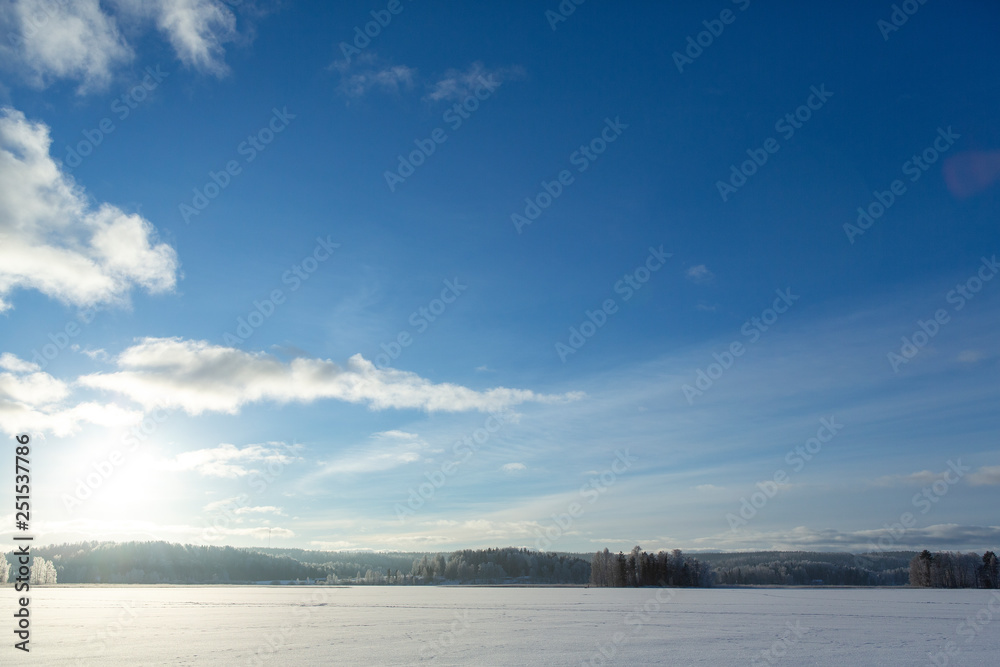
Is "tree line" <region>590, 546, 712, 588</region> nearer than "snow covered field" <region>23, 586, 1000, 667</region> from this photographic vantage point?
No

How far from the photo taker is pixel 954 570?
128250 mm

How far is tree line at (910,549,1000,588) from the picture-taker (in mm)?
124188

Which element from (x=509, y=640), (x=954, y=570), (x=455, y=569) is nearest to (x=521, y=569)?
(x=455, y=569)

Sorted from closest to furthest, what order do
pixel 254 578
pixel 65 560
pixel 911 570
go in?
1. pixel 911 570
2. pixel 65 560
3. pixel 254 578

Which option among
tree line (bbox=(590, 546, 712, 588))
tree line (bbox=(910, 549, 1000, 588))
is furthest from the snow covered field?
tree line (bbox=(910, 549, 1000, 588))

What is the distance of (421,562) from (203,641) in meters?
153

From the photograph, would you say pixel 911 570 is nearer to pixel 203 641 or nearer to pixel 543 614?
pixel 543 614

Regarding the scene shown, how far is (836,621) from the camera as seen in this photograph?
118 ft

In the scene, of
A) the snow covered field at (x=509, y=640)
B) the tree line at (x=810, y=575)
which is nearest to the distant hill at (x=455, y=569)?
the tree line at (x=810, y=575)

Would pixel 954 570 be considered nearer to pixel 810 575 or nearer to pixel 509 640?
pixel 810 575

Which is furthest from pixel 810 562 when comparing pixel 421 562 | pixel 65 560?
pixel 65 560

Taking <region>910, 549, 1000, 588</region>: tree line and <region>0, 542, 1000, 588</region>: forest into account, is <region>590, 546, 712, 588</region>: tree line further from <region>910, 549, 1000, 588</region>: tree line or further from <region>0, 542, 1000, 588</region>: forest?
<region>910, 549, 1000, 588</region>: tree line

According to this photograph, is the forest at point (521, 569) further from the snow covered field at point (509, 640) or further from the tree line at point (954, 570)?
the snow covered field at point (509, 640)

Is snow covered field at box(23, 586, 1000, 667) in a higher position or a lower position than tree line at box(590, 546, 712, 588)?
higher
